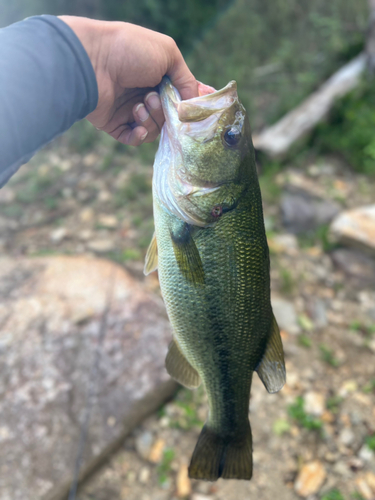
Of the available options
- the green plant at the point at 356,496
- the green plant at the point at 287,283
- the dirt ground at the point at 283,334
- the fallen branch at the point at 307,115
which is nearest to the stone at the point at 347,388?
the dirt ground at the point at 283,334

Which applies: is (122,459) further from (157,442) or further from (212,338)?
(212,338)

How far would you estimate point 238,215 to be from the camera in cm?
136

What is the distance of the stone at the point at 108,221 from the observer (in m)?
4.28

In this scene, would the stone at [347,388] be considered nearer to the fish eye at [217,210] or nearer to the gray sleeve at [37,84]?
the fish eye at [217,210]

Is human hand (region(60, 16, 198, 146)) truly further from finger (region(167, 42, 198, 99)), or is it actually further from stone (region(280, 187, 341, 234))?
stone (region(280, 187, 341, 234))

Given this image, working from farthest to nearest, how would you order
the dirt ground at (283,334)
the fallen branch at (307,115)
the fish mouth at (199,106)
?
the fallen branch at (307,115) → the dirt ground at (283,334) → the fish mouth at (199,106)

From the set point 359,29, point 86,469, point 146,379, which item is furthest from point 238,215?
point 359,29

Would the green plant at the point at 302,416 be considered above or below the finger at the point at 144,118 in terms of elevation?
below

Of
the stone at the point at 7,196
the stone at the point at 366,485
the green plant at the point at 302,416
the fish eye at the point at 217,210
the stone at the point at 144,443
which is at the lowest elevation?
the stone at the point at 366,485

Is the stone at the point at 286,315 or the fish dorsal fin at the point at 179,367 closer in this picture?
the fish dorsal fin at the point at 179,367

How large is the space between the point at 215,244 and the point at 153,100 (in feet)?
2.05

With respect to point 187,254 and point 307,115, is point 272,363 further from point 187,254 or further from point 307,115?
point 307,115

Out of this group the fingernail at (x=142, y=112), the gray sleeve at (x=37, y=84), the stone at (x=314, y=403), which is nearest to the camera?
the gray sleeve at (x=37, y=84)

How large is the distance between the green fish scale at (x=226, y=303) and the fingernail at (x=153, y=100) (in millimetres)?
414
